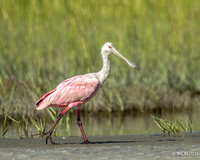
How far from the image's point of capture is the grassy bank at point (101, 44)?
36.5 ft

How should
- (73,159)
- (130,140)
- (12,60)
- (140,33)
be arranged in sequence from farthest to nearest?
(140,33)
(12,60)
(130,140)
(73,159)

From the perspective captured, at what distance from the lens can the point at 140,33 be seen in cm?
1275

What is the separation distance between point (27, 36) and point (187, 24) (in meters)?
3.68

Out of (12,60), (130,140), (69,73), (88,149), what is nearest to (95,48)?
(69,73)

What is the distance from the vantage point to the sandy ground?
5.80 metres

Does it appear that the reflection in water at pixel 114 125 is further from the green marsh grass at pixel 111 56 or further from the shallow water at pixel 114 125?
the green marsh grass at pixel 111 56

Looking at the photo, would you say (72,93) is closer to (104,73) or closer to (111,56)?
(104,73)

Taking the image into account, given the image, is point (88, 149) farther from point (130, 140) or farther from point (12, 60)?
point (12, 60)

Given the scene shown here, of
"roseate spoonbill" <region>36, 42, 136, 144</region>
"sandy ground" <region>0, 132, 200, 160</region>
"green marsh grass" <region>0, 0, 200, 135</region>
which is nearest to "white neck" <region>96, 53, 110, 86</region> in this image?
"roseate spoonbill" <region>36, 42, 136, 144</region>

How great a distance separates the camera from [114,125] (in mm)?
9852

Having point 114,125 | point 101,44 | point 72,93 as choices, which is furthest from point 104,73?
point 101,44

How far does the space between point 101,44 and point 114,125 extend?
8.11 ft

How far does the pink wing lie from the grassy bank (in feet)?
8.65

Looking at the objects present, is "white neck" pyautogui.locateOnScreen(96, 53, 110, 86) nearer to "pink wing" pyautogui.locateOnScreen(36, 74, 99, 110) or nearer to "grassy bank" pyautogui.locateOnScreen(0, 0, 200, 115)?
"pink wing" pyautogui.locateOnScreen(36, 74, 99, 110)
